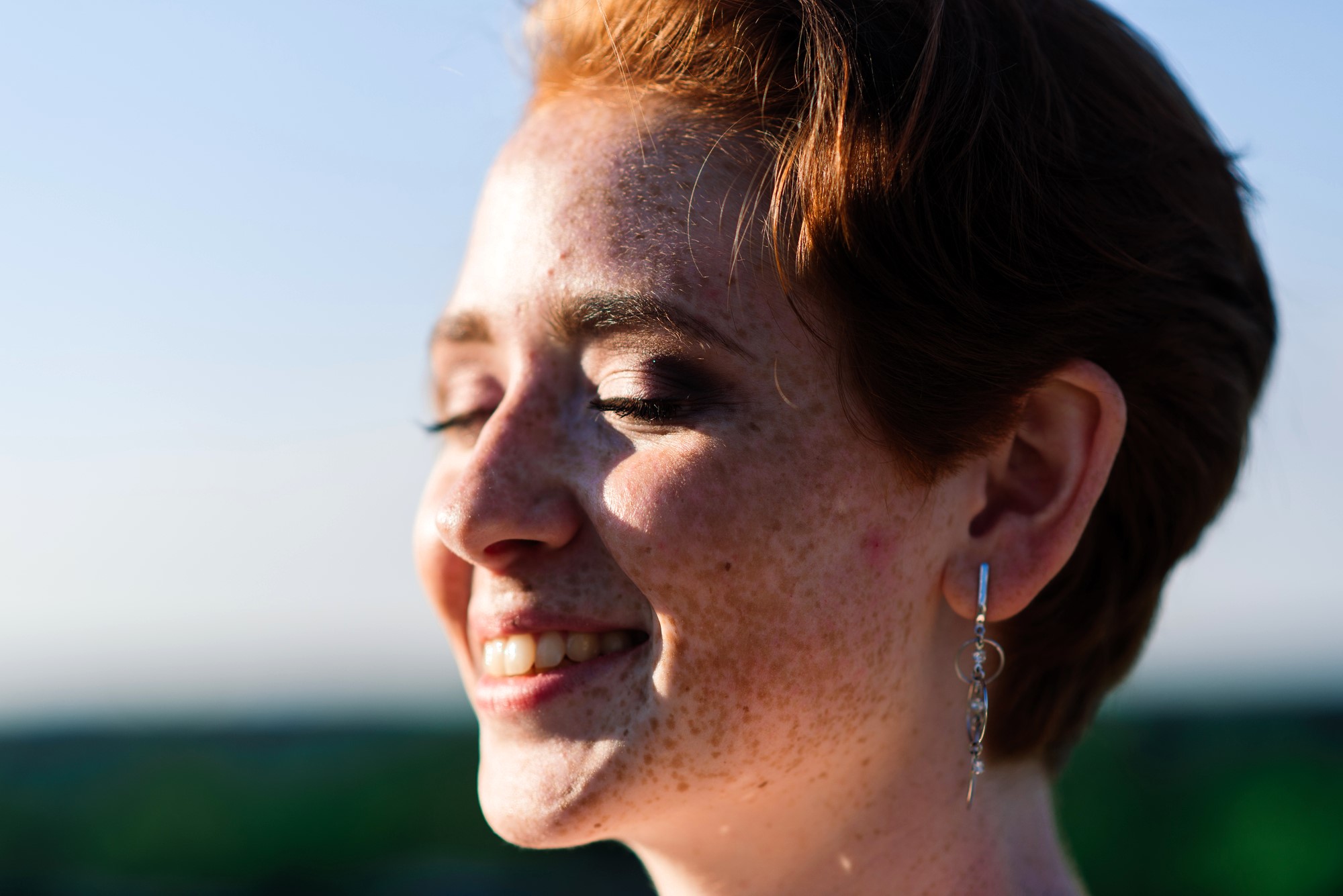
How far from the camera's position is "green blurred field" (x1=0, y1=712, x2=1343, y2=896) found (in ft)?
22.3

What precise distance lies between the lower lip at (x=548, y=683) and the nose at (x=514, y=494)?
20cm

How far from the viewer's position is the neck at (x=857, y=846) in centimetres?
190

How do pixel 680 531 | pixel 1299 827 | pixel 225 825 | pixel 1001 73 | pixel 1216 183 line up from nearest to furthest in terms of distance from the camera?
pixel 680 531
pixel 1001 73
pixel 1216 183
pixel 1299 827
pixel 225 825

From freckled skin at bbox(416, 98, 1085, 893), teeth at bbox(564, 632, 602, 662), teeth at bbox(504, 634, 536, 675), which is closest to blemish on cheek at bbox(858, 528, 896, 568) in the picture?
freckled skin at bbox(416, 98, 1085, 893)

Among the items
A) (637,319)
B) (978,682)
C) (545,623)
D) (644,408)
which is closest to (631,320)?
(637,319)

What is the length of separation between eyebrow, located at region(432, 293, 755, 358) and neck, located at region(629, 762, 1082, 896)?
29.5 inches

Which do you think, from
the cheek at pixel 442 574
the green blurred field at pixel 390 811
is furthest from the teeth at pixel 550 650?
the green blurred field at pixel 390 811

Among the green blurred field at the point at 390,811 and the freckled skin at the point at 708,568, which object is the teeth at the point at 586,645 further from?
the green blurred field at the point at 390,811

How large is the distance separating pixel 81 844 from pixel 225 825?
108 cm

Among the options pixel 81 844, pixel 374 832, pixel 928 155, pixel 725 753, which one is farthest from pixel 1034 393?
pixel 81 844

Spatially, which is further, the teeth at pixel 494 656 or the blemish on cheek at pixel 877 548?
the teeth at pixel 494 656

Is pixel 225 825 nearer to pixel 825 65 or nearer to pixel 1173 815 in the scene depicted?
pixel 1173 815

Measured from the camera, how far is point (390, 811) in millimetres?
8172

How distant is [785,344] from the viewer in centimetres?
179
